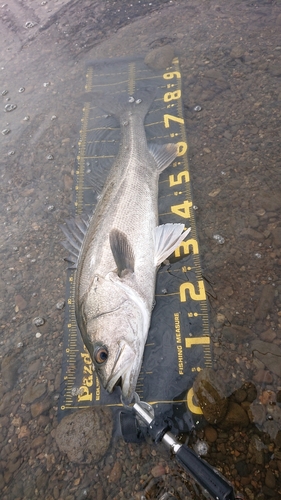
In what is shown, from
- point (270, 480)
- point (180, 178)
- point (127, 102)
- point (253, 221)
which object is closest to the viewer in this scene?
point (270, 480)

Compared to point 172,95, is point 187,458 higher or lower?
lower

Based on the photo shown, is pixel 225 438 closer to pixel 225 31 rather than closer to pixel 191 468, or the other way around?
pixel 191 468

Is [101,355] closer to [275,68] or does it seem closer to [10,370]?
[10,370]

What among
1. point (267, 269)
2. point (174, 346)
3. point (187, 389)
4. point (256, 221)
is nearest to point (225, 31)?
point (256, 221)

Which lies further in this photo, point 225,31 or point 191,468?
point 225,31

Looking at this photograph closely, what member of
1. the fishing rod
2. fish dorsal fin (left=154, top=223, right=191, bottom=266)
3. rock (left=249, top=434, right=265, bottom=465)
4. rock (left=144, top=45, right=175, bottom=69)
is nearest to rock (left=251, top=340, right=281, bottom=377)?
rock (left=249, top=434, right=265, bottom=465)

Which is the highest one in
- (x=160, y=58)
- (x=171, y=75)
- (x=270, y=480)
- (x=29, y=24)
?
(x=29, y=24)

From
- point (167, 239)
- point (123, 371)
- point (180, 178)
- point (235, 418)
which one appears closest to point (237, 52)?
point (180, 178)

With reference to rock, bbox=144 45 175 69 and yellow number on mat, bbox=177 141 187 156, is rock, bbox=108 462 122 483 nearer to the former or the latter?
yellow number on mat, bbox=177 141 187 156
